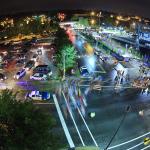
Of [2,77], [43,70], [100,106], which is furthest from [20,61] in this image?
[100,106]

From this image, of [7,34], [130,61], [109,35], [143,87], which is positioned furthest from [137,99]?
[7,34]

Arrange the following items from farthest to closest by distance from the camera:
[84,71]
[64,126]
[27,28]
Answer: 1. [27,28]
2. [84,71]
3. [64,126]

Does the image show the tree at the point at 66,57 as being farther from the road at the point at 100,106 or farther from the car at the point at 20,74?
the car at the point at 20,74

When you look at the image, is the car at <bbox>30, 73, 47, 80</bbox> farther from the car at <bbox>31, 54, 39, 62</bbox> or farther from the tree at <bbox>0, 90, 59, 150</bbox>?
the tree at <bbox>0, 90, 59, 150</bbox>

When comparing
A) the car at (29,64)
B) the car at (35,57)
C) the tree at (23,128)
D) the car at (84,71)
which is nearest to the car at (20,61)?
the car at (35,57)

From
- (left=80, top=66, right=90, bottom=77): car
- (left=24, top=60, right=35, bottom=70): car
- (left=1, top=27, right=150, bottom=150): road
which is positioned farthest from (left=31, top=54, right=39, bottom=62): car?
(left=80, top=66, right=90, bottom=77): car

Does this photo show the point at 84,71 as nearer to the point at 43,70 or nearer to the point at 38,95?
the point at 43,70

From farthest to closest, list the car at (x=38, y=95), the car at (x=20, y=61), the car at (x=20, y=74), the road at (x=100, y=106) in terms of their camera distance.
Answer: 1. the car at (x=20, y=61)
2. the car at (x=20, y=74)
3. the car at (x=38, y=95)
4. the road at (x=100, y=106)

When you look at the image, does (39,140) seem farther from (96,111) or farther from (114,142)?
(96,111)

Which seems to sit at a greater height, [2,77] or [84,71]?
[2,77]
